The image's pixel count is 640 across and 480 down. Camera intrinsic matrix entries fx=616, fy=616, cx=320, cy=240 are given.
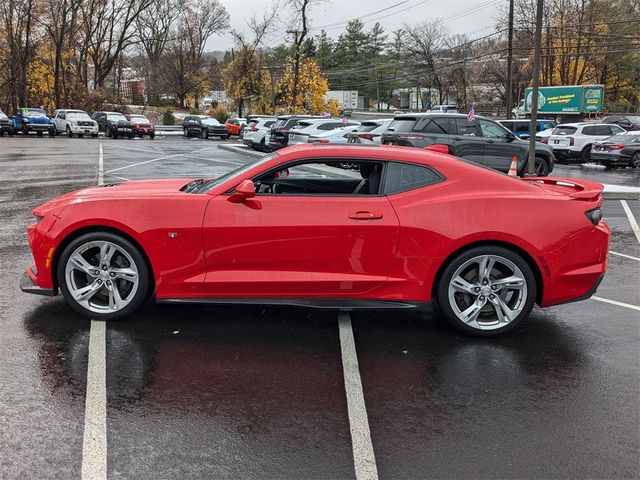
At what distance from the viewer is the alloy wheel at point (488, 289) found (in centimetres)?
487

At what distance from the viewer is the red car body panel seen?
4.77 meters

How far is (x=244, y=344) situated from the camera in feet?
15.4

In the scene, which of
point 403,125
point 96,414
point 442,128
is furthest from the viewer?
point 403,125

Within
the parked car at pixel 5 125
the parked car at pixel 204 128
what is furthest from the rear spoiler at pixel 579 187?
the parked car at pixel 204 128

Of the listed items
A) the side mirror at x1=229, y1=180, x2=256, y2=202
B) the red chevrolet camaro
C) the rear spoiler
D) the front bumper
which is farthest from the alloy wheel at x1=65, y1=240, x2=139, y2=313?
the rear spoiler

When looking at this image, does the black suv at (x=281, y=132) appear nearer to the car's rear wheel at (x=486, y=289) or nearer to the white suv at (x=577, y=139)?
the white suv at (x=577, y=139)

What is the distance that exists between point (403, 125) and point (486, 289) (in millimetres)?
12260

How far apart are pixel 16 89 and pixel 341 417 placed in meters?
59.3

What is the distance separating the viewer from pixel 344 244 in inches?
187

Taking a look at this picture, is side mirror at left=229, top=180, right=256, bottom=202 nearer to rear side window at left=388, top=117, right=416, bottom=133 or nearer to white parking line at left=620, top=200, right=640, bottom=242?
white parking line at left=620, top=200, right=640, bottom=242

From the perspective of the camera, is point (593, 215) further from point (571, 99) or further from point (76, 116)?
point (571, 99)

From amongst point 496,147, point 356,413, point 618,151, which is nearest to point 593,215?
point 356,413

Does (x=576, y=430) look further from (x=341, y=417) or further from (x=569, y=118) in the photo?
(x=569, y=118)

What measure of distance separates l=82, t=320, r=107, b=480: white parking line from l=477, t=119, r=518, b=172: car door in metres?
13.2
